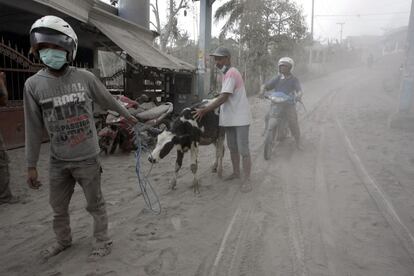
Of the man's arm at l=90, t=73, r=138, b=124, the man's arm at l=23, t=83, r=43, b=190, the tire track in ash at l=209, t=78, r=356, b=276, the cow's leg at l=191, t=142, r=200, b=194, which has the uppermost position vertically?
the man's arm at l=90, t=73, r=138, b=124

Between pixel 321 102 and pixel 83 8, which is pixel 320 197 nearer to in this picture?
pixel 83 8

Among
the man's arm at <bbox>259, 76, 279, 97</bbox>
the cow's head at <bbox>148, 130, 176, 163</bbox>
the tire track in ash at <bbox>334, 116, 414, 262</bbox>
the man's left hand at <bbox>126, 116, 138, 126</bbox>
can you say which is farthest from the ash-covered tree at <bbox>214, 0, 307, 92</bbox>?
the man's left hand at <bbox>126, 116, 138, 126</bbox>

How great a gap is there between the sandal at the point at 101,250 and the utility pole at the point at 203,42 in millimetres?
12292

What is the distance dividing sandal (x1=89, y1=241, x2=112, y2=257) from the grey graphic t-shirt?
918mm

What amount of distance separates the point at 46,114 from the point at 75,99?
0.94 ft

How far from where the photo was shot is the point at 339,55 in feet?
179

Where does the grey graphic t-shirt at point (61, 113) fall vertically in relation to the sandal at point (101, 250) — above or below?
above

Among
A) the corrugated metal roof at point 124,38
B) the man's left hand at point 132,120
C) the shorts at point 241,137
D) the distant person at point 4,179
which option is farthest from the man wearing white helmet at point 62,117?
the corrugated metal roof at point 124,38

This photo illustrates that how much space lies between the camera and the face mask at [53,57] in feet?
10.1

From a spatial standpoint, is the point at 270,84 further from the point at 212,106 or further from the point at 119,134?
the point at 119,134

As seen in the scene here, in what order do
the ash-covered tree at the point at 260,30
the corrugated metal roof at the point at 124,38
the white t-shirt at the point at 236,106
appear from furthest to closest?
the ash-covered tree at the point at 260,30 → the corrugated metal roof at the point at 124,38 → the white t-shirt at the point at 236,106

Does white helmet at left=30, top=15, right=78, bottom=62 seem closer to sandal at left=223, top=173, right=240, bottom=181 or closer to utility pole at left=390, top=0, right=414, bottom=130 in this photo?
sandal at left=223, top=173, right=240, bottom=181

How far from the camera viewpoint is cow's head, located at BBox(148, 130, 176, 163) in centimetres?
496

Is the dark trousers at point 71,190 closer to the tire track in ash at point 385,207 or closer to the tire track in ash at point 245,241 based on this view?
the tire track in ash at point 245,241
